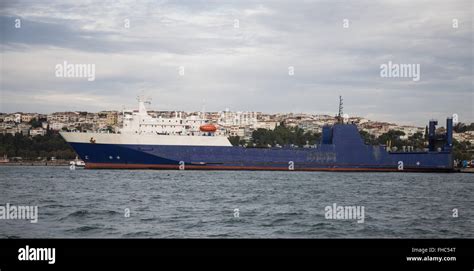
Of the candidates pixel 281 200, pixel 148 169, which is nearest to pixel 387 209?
pixel 281 200

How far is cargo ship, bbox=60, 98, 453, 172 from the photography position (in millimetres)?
43281

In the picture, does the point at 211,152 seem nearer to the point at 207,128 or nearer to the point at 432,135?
the point at 207,128

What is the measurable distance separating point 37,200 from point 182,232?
8762 millimetres

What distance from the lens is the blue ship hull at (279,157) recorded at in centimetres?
4319

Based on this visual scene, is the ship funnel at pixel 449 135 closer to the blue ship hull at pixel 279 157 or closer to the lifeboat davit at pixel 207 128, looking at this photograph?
the blue ship hull at pixel 279 157

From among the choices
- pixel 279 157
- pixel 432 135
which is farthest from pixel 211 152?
pixel 432 135

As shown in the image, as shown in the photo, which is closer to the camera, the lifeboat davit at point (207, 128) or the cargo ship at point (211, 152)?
the cargo ship at point (211, 152)

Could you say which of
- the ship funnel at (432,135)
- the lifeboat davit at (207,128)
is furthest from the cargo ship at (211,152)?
the ship funnel at (432,135)

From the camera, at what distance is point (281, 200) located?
2172 centimetres

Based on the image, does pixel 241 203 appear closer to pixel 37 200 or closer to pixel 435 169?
pixel 37 200

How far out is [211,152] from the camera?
44.1m

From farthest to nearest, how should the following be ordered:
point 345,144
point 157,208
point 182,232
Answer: point 345,144, point 157,208, point 182,232

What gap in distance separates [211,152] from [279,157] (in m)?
5.19

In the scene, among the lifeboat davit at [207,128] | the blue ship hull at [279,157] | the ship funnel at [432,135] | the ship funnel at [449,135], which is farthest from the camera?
the ship funnel at [432,135]
